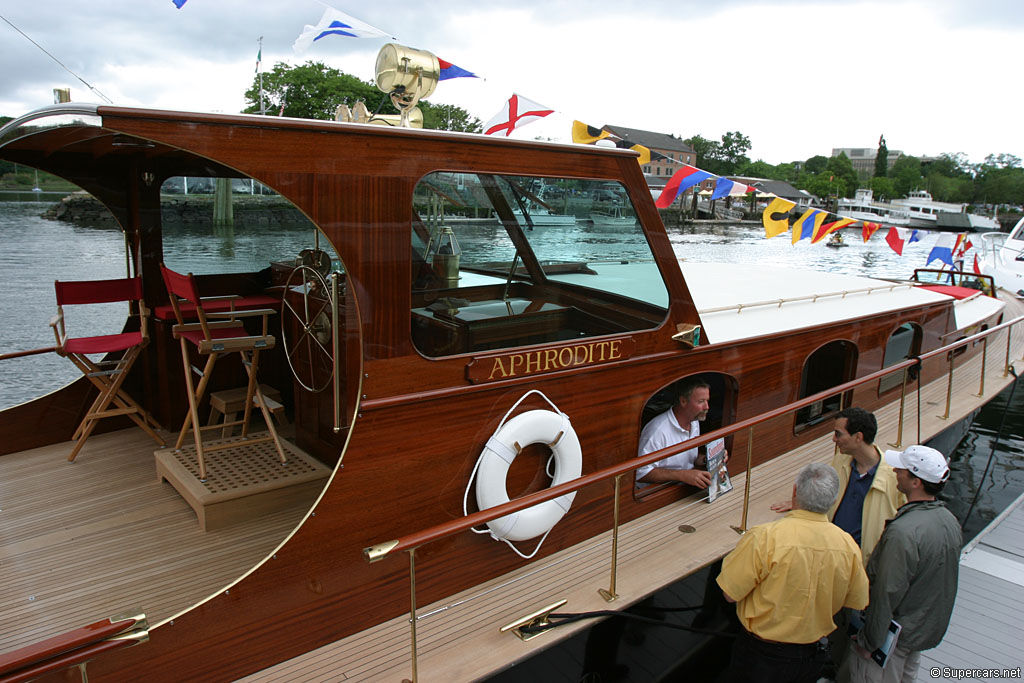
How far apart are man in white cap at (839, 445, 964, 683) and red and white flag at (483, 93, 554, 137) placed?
2.86 m

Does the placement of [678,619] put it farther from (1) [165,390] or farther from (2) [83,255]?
(2) [83,255]

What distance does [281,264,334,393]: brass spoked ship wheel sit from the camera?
320cm

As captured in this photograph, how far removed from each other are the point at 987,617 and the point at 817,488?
9.60 feet

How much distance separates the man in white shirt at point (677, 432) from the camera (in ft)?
12.1

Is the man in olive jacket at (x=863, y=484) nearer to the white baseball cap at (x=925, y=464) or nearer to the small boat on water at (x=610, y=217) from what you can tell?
the white baseball cap at (x=925, y=464)

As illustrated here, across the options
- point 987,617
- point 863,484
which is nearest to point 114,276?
point 863,484

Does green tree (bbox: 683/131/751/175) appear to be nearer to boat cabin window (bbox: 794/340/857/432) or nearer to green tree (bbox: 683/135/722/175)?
green tree (bbox: 683/135/722/175)

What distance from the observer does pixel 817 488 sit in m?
2.62

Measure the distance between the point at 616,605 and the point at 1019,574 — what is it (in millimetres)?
3989

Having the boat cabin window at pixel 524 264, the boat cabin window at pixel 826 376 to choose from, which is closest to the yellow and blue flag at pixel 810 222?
the boat cabin window at pixel 826 376

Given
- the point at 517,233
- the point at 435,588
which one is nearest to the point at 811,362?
the point at 517,233

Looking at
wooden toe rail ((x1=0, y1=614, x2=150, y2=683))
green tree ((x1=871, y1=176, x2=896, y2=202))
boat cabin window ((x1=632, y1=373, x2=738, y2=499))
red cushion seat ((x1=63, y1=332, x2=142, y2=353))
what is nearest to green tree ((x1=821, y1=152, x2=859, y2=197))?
green tree ((x1=871, y1=176, x2=896, y2=202))

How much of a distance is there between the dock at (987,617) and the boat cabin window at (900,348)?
4.71 ft

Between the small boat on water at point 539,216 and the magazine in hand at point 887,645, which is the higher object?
the small boat on water at point 539,216
